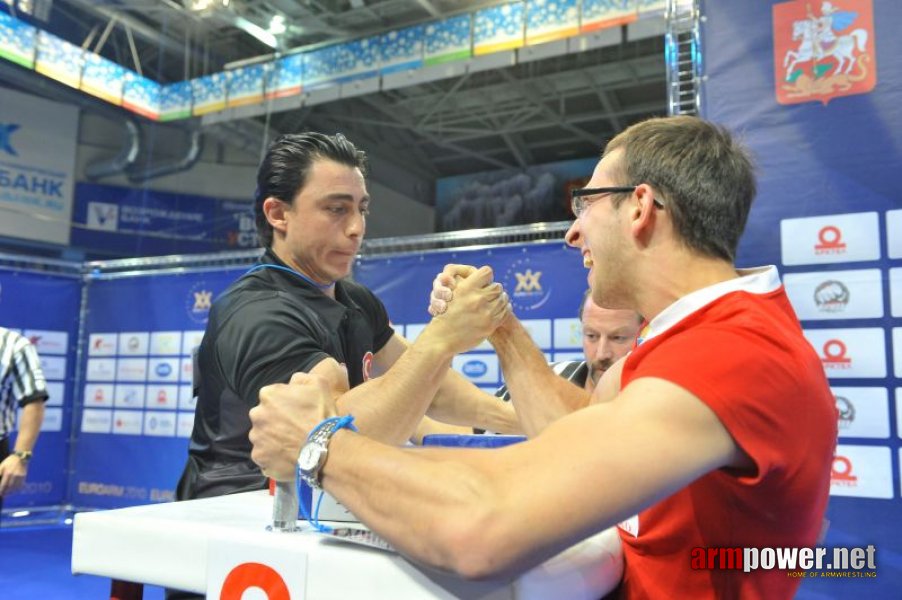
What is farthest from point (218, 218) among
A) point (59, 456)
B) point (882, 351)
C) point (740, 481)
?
point (740, 481)

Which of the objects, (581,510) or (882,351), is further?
(882,351)

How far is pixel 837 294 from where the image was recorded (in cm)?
286

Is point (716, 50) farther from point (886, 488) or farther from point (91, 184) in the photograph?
point (91, 184)

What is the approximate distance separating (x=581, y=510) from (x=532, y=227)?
3.68 metres

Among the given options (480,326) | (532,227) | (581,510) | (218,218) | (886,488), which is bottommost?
(886,488)

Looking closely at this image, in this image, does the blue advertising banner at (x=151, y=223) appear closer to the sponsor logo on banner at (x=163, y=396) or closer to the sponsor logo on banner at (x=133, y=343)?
the sponsor logo on banner at (x=133, y=343)

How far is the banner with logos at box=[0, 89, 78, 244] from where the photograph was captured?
9.02 meters

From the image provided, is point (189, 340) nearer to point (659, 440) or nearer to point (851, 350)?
point (851, 350)

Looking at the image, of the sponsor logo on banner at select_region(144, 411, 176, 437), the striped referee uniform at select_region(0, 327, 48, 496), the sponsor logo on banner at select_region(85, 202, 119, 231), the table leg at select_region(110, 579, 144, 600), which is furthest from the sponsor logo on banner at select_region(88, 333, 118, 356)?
the table leg at select_region(110, 579, 144, 600)

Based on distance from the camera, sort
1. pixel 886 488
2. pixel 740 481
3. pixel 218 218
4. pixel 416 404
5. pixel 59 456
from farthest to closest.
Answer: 1. pixel 218 218
2. pixel 59 456
3. pixel 886 488
4. pixel 416 404
5. pixel 740 481

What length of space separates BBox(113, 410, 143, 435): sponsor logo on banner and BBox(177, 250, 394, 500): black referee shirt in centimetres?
467

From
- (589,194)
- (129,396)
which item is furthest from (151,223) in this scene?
(589,194)

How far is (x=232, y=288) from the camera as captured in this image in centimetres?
177

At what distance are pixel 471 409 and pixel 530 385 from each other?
53cm
